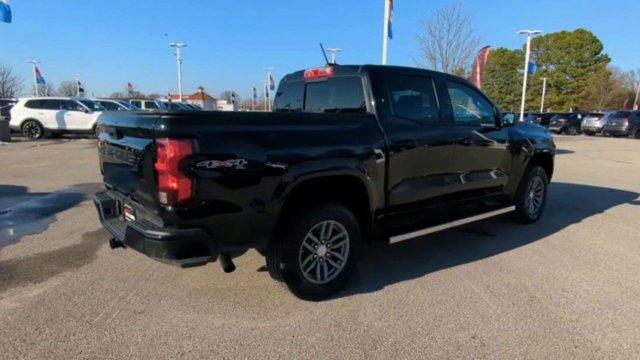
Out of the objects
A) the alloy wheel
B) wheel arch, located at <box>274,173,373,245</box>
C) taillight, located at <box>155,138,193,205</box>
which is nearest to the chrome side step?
wheel arch, located at <box>274,173,373,245</box>

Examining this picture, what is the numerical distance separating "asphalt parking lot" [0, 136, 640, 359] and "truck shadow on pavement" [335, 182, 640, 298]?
0.08ft

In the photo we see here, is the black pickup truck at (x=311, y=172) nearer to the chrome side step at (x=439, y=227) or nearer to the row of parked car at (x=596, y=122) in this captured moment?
the chrome side step at (x=439, y=227)

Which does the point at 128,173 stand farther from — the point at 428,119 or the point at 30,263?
the point at 428,119

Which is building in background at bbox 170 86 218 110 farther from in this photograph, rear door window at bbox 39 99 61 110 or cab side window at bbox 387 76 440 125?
cab side window at bbox 387 76 440 125

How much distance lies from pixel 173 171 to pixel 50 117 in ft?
70.4

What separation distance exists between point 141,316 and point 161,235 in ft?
2.84

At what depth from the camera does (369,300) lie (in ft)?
12.9

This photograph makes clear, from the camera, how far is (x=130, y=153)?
3494 mm

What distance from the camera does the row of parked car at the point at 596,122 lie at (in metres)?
27.8

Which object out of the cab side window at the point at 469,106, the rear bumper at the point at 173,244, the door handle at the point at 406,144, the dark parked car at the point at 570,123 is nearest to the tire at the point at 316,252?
the rear bumper at the point at 173,244

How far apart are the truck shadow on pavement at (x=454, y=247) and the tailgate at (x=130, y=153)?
184 cm

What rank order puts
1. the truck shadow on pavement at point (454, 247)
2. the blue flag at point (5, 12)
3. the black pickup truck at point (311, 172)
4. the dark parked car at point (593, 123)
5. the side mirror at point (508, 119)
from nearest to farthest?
the black pickup truck at point (311, 172)
the truck shadow on pavement at point (454, 247)
the side mirror at point (508, 119)
the blue flag at point (5, 12)
the dark parked car at point (593, 123)

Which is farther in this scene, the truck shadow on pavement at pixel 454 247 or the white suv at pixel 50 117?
the white suv at pixel 50 117

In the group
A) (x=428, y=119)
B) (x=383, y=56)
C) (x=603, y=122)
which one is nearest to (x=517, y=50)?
(x=603, y=122)
